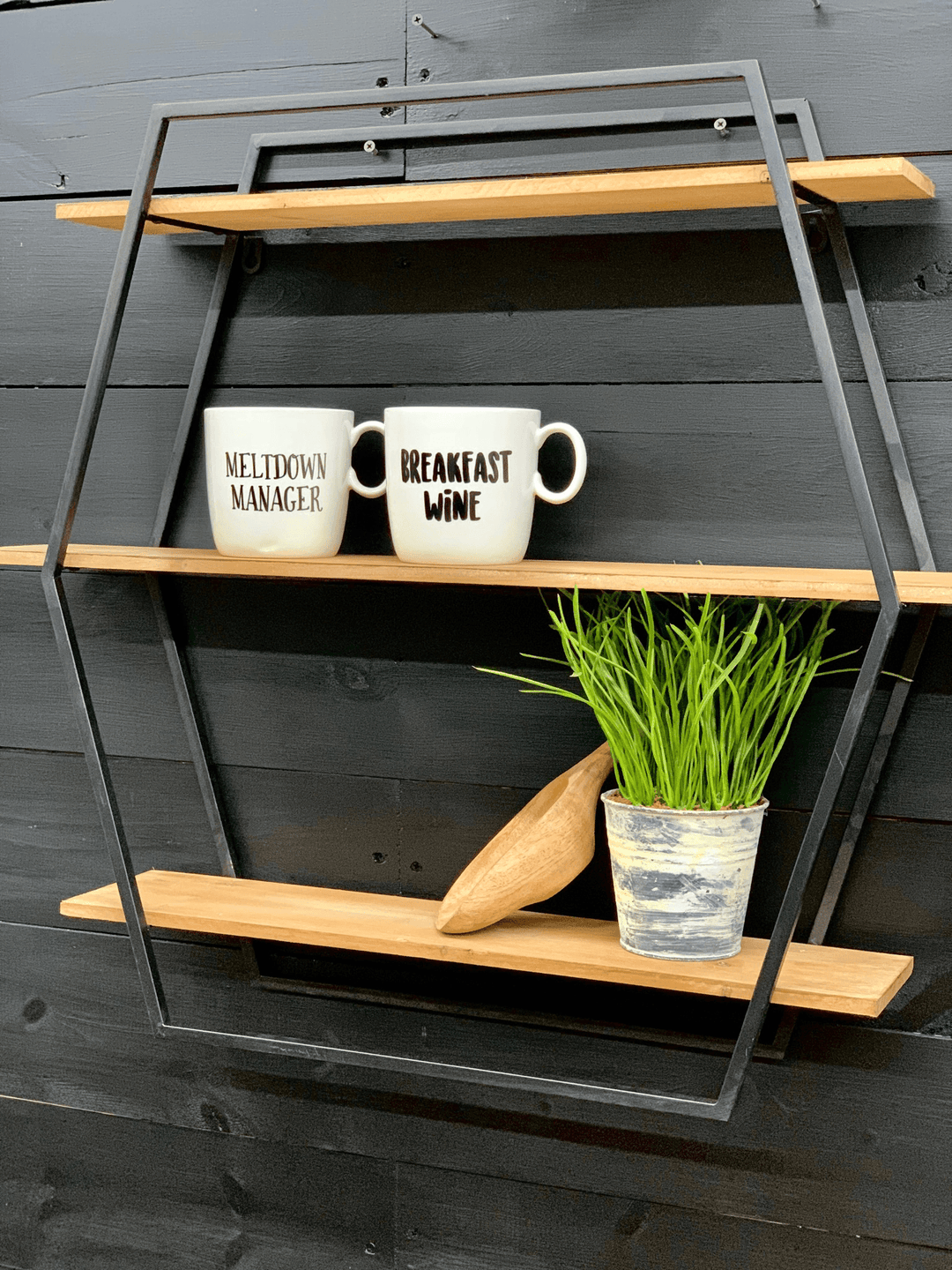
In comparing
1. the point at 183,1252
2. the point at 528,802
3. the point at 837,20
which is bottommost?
the point at 183,1252

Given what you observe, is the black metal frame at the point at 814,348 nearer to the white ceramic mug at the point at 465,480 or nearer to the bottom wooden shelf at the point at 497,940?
the bottom wooden shelf at the point at 497,940

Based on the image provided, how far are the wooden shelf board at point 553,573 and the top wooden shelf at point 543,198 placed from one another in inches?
8.3

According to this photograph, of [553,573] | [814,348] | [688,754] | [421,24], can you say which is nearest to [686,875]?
[688,754]

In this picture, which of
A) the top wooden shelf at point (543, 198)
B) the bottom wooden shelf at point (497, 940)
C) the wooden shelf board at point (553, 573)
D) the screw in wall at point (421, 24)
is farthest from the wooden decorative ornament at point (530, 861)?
the screw in wall at point (421, 24)

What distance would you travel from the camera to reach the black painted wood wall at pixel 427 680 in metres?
0.81

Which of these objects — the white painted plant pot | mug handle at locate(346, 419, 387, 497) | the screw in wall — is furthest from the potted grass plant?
the screw in wall

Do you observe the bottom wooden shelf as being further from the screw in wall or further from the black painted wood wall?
the screw in wall

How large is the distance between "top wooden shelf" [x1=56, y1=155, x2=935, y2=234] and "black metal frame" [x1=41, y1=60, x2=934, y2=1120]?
25 mm

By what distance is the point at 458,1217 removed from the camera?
926 millimetres

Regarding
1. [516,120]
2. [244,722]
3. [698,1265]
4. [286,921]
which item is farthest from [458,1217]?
[516,120]

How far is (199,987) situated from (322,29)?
0.70m

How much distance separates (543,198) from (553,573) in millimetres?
217

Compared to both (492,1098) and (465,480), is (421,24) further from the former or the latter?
(492,1098)

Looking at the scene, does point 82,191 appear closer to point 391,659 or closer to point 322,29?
point 322,29
